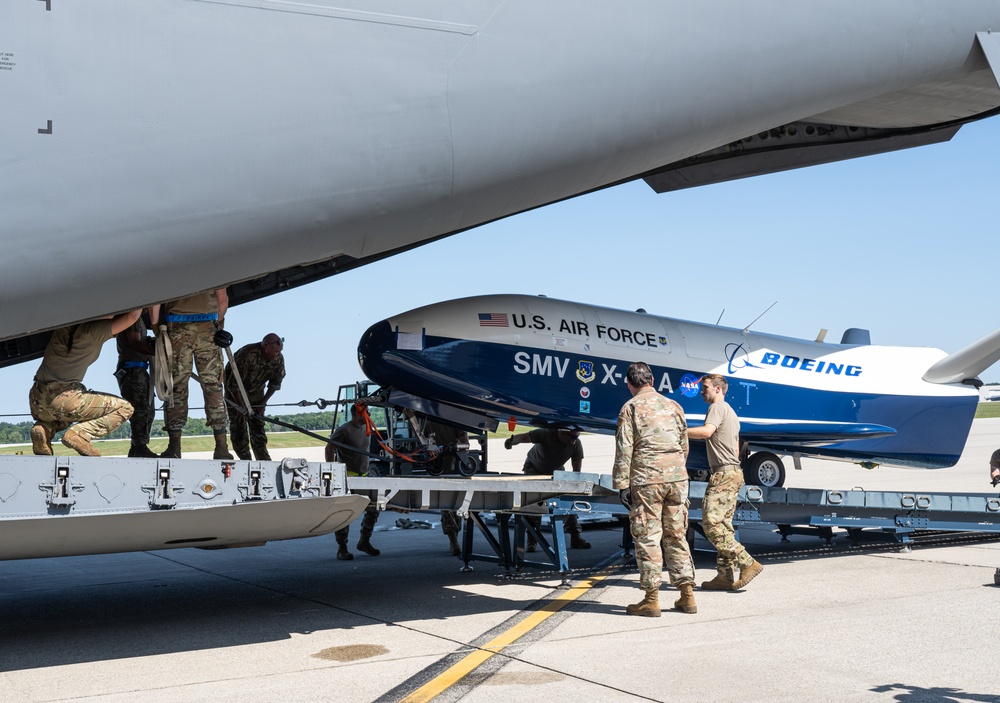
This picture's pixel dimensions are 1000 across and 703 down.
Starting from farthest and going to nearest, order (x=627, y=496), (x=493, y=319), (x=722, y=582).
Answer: (x=493, y=319), (x=722, y=582), (x=627, y=496)

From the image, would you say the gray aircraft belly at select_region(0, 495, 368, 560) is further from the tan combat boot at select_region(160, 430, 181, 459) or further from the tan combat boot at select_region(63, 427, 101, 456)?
the tan combat boot at select_region(160, 430, 181, 459)

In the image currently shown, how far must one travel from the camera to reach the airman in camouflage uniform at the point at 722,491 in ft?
27.9

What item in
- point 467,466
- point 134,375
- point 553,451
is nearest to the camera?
point 134,375

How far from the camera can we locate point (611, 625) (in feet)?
23.4

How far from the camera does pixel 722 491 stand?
8562mm

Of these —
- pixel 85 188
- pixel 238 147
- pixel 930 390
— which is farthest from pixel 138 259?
pixel 930 390

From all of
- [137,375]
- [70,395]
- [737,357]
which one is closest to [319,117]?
[70,395]

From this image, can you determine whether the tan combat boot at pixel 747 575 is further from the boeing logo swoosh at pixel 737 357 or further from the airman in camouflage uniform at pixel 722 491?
the boeing logo swoosh at pixel 737 357

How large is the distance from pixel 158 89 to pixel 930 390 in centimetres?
1175

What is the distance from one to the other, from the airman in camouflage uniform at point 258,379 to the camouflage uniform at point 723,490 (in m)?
4.26

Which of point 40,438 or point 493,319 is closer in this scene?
point 40,438

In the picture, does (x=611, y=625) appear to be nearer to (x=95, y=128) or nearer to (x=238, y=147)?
(x=238, y=147)

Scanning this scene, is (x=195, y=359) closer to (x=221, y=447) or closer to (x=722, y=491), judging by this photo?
(x=221, y=447)

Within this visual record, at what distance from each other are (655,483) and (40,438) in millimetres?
4603
